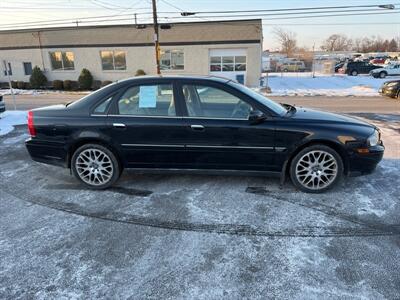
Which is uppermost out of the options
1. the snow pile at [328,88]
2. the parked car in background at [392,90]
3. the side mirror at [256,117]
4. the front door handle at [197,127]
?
the side mirror at [256,117]

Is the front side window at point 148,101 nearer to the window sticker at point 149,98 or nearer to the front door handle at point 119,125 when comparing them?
the window sticker at point 149,98

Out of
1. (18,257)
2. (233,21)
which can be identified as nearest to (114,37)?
(233,21)

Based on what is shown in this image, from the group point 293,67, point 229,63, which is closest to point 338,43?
point 293,67

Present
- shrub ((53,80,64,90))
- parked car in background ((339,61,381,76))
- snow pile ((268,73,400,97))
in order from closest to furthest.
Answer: snow pile ((268,73,400,97)), shrub ((53,80,64,90)), parked car in background ((339,61,381,76))

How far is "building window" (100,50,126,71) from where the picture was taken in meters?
26.4


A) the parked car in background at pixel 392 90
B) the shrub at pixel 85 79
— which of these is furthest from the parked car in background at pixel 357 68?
the shrub at pixel 85 79

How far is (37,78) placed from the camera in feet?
86.5

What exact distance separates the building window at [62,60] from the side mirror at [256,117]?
26.6 meters

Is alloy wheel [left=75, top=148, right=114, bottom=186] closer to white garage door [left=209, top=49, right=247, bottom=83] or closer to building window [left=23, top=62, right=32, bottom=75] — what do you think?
white garage door [left=209, top=49, right=247, bottom=83]

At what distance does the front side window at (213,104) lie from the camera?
4.22 metres

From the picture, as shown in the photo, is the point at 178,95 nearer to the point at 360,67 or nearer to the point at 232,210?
the point at 232,210

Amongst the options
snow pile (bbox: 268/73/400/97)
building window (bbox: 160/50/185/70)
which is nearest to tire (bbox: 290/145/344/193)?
snow pile (bbox: 268/73/400/97)

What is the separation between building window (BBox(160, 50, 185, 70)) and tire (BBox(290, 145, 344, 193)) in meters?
22.6

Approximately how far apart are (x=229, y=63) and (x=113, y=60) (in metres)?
9.64
